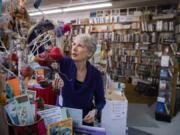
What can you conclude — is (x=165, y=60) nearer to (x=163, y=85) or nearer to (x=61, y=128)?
(x=163, y=85)

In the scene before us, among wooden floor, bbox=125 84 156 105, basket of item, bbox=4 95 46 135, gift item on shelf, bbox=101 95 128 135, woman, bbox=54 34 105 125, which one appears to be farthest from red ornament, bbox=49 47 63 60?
wooden floor, bbox=125 84 156 105

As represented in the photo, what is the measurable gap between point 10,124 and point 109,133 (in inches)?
86.2

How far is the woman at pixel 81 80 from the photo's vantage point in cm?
155

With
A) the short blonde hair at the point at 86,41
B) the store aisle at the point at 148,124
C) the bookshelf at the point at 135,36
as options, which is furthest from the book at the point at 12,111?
the bookshelf at the point at 135,36

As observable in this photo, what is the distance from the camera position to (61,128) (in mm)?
975

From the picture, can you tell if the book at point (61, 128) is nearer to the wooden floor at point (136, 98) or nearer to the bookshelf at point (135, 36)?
the wooden floor at point (136, 98)

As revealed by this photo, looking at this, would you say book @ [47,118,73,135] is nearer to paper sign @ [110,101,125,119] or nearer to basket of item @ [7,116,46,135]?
basket of item @ [7,116,46,135]

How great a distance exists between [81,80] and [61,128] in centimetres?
68

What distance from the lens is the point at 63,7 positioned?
7629 mm

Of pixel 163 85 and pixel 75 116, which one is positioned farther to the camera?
pixel 163 85

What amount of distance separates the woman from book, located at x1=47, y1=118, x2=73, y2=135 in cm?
50

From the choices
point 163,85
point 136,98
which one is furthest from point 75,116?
point 136,98

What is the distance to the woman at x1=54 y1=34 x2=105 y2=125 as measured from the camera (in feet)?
5.08

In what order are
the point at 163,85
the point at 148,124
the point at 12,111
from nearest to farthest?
the point at 12,111 → the point at 148,124 → the point at 163,85
